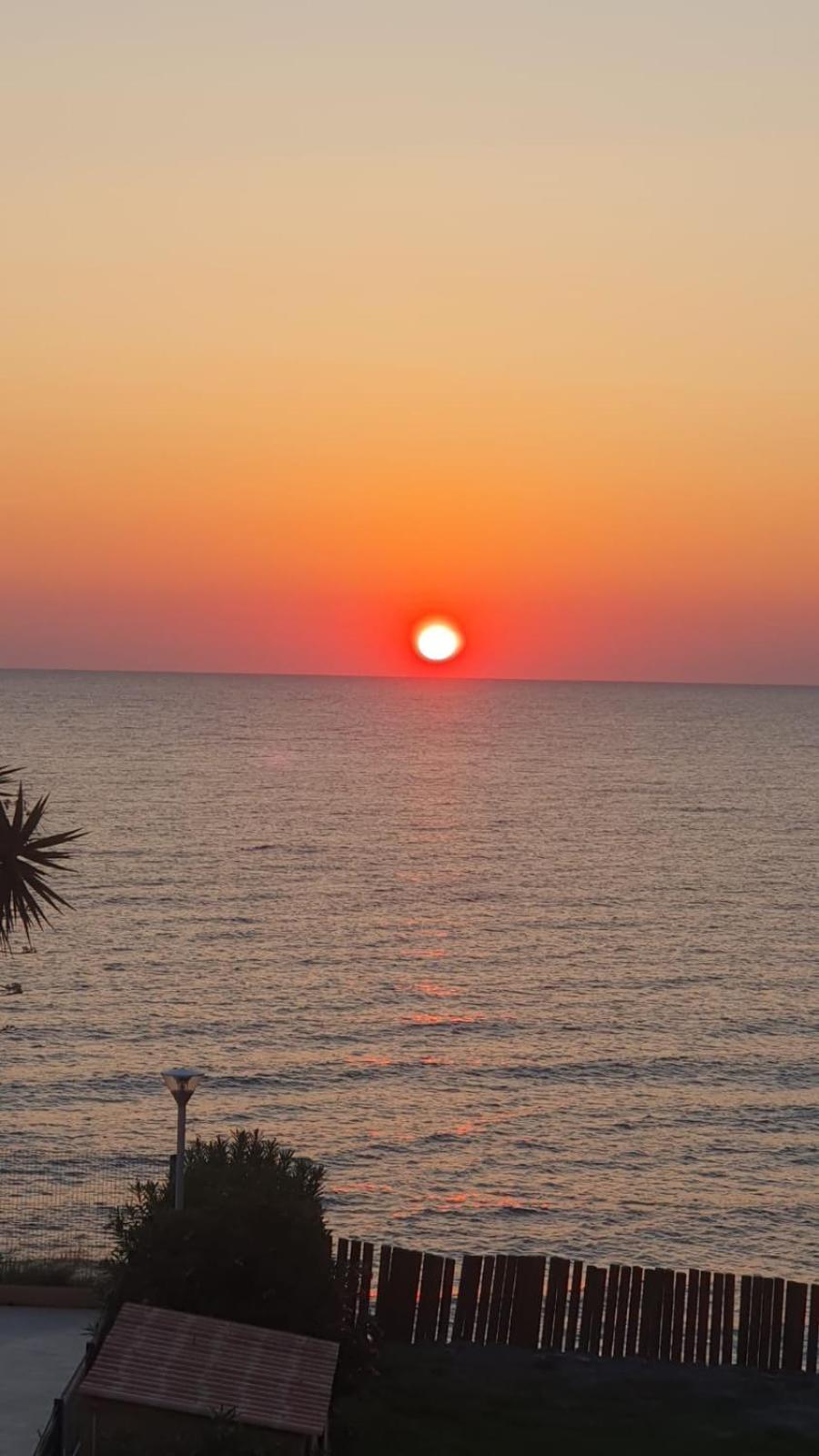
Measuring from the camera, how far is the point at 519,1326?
25891mm

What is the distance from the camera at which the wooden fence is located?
2548 centimetres

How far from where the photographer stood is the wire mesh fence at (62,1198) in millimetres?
38281

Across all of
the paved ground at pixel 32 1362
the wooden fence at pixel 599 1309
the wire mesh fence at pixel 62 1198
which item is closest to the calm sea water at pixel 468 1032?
the wire mesh fence at pixel 62 1198

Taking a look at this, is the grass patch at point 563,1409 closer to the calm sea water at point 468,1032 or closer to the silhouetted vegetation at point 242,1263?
the silhouetted vegetation at point 242,1263

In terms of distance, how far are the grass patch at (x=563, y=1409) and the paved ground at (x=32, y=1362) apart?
13.0ft

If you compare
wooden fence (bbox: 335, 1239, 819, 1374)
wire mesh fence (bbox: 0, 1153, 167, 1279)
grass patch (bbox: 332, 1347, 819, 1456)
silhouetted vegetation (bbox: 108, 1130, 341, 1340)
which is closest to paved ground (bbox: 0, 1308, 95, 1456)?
silhouetted vegetation (bbox: 108, 1130, 341, 1340)

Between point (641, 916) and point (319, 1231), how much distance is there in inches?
2822

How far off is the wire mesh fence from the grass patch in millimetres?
12270

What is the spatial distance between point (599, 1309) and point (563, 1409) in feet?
7.10

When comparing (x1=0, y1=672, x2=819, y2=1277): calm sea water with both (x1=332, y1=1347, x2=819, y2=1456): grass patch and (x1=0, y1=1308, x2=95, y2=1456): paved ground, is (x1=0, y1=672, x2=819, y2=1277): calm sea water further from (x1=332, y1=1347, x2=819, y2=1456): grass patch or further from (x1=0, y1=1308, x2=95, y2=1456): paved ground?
(x1=0, y1=1308, x2=95, y2=1456): paved ground

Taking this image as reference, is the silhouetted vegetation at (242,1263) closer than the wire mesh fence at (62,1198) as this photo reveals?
Yes

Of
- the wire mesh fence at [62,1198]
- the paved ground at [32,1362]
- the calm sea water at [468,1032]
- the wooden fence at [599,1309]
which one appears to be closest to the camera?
the paved ground at [32,1362]

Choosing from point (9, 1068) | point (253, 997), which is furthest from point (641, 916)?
point (9, 1068)

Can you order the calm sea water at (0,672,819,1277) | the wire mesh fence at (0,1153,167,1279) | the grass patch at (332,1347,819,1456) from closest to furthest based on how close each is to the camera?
1. the grass patch at (332,1347,819,1456)
2. the wire mesh fence at (0,1153,167,1279)
3. the calm sea water at (0,672,819,1277)
